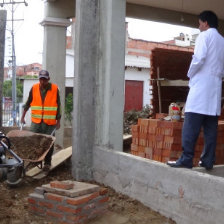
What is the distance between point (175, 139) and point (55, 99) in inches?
95.9

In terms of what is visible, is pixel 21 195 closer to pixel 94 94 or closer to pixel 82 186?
pixel 82 186

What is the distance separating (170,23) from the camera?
1173 centimetres

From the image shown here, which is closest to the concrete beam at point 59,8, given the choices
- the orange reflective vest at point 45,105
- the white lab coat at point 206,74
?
the orange reflective vest at point 45,105

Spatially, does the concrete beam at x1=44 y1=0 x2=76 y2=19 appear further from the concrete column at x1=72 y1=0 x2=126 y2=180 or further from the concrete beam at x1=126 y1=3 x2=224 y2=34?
the concrete column at x1=72 y1=0 x2=126 y2=180

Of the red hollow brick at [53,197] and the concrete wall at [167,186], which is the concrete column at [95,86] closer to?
the concrete wall at [167,186]

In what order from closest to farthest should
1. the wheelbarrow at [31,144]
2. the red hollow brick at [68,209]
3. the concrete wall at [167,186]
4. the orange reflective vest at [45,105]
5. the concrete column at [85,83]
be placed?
the concrete wall at [167,186] < the red hollow brick at [68,209] < the concrete column at [85,83] < the wheelbarrow at [31,144] < the orange reflective vest at [45,105]

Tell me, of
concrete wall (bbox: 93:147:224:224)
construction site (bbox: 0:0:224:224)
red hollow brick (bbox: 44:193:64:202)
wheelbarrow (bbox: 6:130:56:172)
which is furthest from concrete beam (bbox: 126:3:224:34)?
red hollow brick (bbox: 44:193:64:202)

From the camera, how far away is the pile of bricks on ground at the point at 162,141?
20.2 feet

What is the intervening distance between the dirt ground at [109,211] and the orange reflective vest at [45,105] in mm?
→ 1640

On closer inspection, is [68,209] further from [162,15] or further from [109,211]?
[162,15]

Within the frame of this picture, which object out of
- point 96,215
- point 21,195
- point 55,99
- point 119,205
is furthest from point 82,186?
point 55,99

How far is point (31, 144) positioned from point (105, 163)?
144 cm

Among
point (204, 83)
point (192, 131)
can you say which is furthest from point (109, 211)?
point (204, 83)

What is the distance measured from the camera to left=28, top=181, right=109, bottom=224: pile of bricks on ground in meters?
4.48
